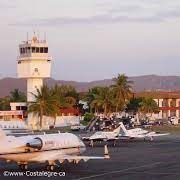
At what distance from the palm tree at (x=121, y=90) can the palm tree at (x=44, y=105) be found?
25262mm

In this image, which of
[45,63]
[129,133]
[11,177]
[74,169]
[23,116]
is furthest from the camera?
[23,116]

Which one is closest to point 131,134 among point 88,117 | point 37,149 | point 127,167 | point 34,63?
point 127,167

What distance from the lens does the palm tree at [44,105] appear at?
410ft

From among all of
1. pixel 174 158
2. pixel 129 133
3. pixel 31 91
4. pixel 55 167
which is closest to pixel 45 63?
pixel 31 91

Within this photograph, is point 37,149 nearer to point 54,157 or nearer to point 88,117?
point 54,157

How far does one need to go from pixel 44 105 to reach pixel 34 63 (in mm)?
9161

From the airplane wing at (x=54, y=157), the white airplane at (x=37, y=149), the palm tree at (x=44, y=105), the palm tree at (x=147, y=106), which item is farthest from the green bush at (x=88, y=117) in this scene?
the airplane wing at (x=54, y=157)

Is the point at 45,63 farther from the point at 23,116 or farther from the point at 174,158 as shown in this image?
the point at 174,158

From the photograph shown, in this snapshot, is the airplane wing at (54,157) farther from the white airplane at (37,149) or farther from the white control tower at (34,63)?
the white control tower at (34,63)

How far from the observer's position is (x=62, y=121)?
138875 mm

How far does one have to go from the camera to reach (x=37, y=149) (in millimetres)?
40562

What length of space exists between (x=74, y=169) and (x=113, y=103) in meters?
105

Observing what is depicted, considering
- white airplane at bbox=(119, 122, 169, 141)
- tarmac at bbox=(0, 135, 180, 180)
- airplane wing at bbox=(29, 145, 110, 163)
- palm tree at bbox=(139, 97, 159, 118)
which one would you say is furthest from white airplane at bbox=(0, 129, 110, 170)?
palm tree at bbox=(139, 97, 159, 118)

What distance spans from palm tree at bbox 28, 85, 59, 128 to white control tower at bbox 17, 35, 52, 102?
6.06 ft
